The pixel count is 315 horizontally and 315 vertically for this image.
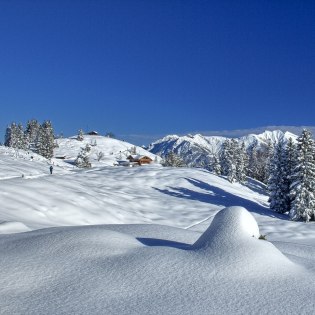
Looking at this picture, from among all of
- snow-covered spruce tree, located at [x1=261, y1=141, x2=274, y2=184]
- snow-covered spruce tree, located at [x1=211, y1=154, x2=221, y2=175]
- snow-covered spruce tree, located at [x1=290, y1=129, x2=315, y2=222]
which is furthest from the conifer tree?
snow-covered spruce tree, located at [x1=290, y1=129, x2=315, y2=222]

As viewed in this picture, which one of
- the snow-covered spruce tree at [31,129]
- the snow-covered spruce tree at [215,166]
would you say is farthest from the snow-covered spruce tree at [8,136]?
the snow-covered spruce tree at [215,166]

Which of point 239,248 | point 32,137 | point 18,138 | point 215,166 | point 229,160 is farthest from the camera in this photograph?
point 32,137

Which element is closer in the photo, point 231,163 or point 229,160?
point 231,163

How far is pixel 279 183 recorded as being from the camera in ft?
133

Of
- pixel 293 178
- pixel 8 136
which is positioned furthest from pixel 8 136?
pixel 293 178

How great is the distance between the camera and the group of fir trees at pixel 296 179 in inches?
1346

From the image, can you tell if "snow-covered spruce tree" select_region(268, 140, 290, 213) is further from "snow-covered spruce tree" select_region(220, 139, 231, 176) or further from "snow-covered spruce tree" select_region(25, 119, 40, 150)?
"snow-covered spruce tree" select_region(25, 119, 40, 150)

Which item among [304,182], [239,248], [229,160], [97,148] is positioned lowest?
[239,248]

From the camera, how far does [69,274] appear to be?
489cm

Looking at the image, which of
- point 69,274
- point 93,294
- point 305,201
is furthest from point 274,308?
point 305,201

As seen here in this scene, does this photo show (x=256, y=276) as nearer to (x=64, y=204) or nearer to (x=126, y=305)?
(x=126, y=305)

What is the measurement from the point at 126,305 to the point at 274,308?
1.63m

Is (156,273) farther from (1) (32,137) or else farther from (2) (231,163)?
(1) (32,137)

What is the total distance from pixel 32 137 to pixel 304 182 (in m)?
99.7
